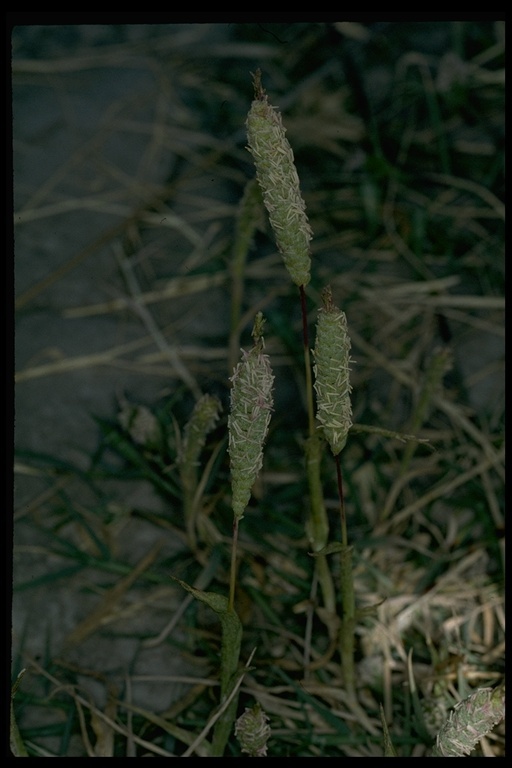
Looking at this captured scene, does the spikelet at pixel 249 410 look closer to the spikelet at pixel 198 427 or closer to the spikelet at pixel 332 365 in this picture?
the spikelet at pixel 332 365

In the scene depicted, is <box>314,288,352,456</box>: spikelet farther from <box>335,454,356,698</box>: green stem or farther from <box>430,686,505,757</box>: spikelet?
<box>430,686,505,757</box>: spikelet

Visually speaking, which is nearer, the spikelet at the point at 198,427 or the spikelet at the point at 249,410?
the spikelet at the point at 249,410

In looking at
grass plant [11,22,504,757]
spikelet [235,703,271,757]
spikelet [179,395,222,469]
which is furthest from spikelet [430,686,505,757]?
spikelet [179,395,222,469]

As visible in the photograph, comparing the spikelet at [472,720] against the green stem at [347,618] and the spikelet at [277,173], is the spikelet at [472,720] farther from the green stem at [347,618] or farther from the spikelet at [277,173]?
the spikelet at [277,173]

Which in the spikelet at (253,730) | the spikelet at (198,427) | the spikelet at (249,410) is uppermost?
the spikelet at (198,427)

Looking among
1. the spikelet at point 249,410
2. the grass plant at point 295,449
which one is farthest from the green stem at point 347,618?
the spikelet at point 249,410

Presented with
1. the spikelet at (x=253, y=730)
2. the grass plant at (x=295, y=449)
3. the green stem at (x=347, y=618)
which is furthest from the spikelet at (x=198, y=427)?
the spikelet at (x=253, y=730)

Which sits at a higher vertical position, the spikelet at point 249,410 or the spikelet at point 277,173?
the spikelet at point 277,173
